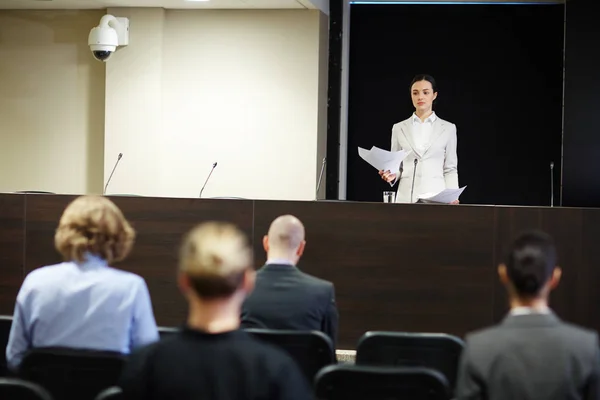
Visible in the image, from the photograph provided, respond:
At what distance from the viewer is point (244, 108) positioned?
9.15 m

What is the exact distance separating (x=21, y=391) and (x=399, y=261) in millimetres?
3765

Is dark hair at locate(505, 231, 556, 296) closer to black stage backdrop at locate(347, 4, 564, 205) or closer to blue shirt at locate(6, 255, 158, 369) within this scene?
blue shirt at locate(6, 255, 158, 369)

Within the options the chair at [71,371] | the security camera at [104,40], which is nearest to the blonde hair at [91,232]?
the chair at [71,371]

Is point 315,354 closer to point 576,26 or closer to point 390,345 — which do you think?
point 390,345

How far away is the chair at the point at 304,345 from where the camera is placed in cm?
336

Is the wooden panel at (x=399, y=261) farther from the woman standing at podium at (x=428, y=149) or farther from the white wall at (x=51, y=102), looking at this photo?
the white wall at (x=51, y=102)

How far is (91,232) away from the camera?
3.21m

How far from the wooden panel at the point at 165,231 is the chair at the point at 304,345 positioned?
2682mm

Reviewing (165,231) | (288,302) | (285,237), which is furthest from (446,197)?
(288,302)

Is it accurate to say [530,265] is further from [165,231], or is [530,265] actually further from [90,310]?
[165,231]

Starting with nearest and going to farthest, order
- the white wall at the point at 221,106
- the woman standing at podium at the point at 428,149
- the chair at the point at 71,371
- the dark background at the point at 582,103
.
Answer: the chair at the point at 71,371, the woman standing at podium at the point at 428,149, the dark background at the point at 582,103, the white wall at the point at 221,106

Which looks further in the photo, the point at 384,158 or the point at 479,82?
the point at 479,82

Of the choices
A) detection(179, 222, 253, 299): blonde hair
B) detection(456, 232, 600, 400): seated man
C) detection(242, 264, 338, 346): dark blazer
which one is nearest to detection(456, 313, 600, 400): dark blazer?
detection(456, 232, 600, 400): seated man

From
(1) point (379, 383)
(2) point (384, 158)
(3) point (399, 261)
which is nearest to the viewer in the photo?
(1) point (379, 383)
